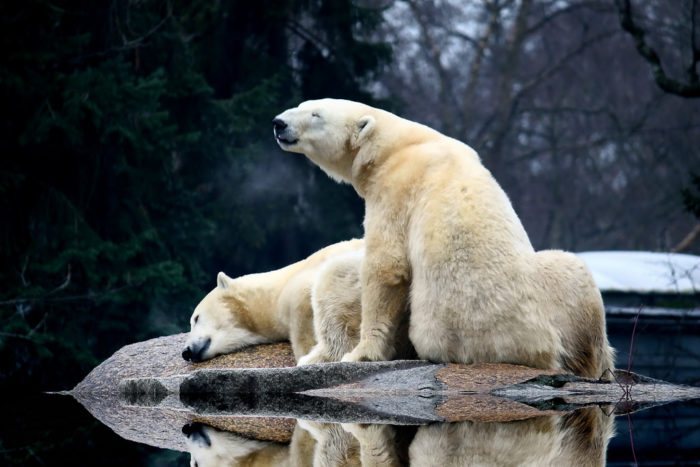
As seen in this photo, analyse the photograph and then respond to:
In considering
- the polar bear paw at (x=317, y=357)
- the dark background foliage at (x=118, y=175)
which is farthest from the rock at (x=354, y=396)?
the dark background foliage at (x=118, y=175)

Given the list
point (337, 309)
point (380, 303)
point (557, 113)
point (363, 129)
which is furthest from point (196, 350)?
point (557, 113)

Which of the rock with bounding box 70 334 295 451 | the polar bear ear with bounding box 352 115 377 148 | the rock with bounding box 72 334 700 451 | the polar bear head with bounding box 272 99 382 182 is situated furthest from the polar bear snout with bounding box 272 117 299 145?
the rock with bounding box 70 334 295 451

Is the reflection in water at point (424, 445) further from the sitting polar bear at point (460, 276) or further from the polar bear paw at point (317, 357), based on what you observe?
the polar bear paw at point (317, 357)

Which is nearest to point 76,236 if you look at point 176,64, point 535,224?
point 176,64

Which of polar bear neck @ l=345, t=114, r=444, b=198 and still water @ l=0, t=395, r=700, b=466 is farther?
polar bear neck @ l=345, t=114, r=444, b=198

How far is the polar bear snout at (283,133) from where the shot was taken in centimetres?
538

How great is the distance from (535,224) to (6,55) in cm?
1748

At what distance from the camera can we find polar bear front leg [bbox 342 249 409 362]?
5000 millimetres

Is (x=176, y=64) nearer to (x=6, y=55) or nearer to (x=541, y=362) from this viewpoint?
(x=6, y=55)

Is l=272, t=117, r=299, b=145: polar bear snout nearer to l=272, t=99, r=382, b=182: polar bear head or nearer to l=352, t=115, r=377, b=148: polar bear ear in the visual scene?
l=272, t=99, r=382, b=182: polar bear head

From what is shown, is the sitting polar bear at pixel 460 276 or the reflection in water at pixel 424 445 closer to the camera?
the reflection in water at pixel 424 445

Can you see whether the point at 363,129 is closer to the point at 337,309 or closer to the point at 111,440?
the point at 337,309

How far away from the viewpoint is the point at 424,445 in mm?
3182

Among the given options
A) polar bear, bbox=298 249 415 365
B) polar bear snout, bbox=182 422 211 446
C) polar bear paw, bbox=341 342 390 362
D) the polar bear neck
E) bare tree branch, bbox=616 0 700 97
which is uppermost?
Answer: bare tree branch, bbox=616 0 700 97
